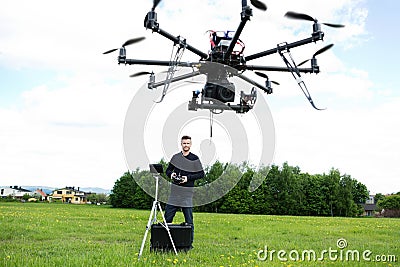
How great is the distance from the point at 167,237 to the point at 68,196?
423ft

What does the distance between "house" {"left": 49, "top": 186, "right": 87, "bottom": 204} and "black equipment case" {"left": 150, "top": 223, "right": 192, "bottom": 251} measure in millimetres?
124984

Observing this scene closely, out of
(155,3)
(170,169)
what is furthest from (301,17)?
(170,169)

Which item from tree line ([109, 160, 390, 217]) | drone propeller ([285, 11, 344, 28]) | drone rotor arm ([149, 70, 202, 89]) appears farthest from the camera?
tree line ([109, 160, 390, 217])

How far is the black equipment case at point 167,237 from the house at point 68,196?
124984mm

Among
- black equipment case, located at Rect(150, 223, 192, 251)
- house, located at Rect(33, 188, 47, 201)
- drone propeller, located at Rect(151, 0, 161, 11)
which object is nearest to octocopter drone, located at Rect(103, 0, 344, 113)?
drone propeller, located at Rect(151, 0, 161, 11)

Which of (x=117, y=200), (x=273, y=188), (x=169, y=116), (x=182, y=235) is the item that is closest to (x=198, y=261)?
(x=182, y=235)

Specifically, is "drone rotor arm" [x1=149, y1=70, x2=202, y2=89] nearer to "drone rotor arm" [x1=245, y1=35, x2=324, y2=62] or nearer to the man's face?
"drone rotor arm" [x1=245, y1=35, x2=324, y2=62]

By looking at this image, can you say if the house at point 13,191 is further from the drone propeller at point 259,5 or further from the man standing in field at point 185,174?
the drone propeller at point 259,5

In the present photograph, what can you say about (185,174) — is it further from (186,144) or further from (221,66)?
(221,66)

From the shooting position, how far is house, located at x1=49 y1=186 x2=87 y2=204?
125 m

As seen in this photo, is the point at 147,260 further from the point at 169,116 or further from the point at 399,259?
the point at 399,259

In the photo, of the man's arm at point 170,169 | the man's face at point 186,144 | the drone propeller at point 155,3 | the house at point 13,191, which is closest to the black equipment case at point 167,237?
the man's arm at point 170,169

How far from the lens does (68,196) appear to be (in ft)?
416

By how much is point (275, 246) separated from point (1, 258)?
504 cm
